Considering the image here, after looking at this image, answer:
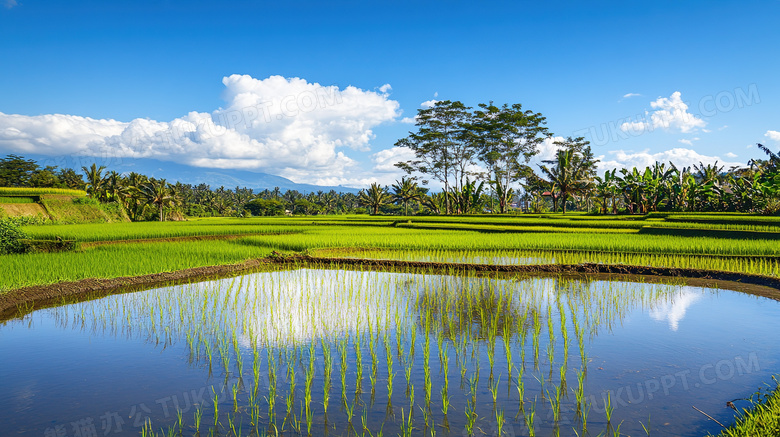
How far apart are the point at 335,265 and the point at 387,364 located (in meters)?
6.39

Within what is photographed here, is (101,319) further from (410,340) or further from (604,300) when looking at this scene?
(604,300)

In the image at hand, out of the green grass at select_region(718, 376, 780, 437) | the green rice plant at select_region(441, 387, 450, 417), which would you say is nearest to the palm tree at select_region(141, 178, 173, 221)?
the green rice plant at select_region(441, 387, 450, 417)

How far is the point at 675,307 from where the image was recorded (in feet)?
20.8

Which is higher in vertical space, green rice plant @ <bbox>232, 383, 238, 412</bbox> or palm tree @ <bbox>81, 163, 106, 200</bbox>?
palm tree @ <bbox>81, 163, 106, 200</bbox>

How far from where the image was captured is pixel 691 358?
14.3 feet

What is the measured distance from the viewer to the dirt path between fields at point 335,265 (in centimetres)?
702

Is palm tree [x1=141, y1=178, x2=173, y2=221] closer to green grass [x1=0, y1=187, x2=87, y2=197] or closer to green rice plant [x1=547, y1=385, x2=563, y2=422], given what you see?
green grass [x1=0, y1=187, x2=87, y2=197]

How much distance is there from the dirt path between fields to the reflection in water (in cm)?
106

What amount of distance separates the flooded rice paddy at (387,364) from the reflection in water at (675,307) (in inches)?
2.1

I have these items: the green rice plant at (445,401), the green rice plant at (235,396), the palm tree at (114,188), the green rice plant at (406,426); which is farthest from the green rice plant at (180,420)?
the palm tree at (114,188)

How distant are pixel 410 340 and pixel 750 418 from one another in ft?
9.77

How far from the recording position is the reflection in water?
224 inches

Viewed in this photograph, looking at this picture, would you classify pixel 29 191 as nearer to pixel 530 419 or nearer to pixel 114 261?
pixel 114 261

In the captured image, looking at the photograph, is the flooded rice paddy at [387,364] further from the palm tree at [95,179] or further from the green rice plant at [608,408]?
the palm tree at [95,179]
